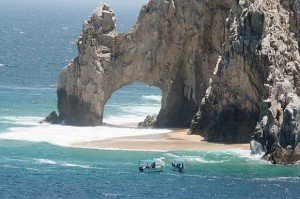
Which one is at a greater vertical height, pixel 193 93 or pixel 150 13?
pixel 150 13

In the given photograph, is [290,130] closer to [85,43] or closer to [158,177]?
[158,177]

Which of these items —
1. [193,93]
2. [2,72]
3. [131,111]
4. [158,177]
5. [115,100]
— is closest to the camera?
[158,177]

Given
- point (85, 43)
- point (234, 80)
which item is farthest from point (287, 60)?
point (85, 43)

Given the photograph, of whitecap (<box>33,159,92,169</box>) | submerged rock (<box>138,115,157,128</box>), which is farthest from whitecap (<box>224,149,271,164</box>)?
submerged rock (<box>138,115,157,128</box>)

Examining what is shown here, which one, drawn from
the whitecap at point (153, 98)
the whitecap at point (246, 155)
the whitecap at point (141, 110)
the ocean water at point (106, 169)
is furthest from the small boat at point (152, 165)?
the whitecap at point (153, 98)

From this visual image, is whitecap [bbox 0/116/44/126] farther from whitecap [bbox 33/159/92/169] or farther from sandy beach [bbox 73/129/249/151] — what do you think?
whitecap [bbox 33/159/92/169]
